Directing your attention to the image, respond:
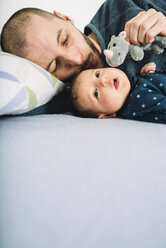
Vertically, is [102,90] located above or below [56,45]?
below

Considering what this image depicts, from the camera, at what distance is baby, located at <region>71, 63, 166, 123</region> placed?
70cm

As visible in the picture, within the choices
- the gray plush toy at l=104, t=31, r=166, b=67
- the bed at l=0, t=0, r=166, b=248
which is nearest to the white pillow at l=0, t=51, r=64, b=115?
the bed at l=0, t=0, r=166, b=248

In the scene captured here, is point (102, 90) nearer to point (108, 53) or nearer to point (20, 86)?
point (108, 53)

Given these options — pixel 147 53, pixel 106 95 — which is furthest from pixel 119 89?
pixel 147 53

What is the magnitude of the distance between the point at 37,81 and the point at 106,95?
265 mm

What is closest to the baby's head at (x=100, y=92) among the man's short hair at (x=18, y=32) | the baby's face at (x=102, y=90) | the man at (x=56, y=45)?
the baby's face at (x=102, y=90)

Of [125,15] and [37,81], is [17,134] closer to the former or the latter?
[37,81]

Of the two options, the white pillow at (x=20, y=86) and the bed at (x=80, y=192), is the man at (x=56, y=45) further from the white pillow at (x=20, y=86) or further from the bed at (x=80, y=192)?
the bed at (x=80, y=192)

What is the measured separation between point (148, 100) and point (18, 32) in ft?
1.87

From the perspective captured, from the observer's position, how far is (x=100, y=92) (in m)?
0.82

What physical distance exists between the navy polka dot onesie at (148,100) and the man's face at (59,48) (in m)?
0.27

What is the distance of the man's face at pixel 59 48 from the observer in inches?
34.3

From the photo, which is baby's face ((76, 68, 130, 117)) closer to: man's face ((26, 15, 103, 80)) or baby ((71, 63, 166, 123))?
baby ((71, 63, 166, 123))

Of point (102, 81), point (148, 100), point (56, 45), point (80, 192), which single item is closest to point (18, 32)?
point (56, 45)
